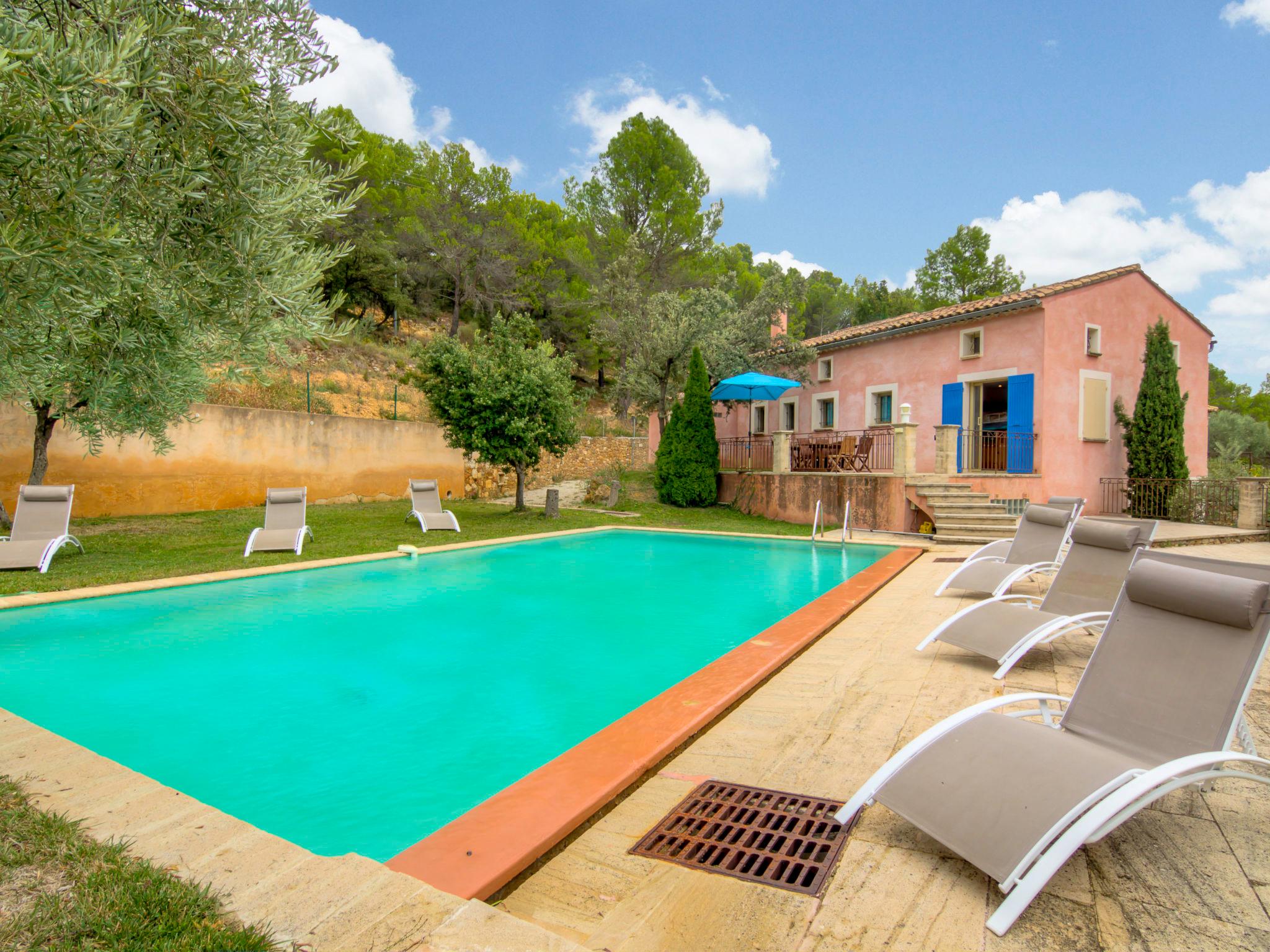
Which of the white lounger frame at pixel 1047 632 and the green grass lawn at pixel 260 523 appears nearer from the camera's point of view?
the white lounger frame at pixel 1047 632

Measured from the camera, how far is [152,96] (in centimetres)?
334

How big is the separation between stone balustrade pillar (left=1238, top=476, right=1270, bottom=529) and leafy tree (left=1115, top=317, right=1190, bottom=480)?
168 cm

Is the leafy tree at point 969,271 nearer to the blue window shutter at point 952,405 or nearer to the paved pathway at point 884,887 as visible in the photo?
the blue window shutter at point 952,405

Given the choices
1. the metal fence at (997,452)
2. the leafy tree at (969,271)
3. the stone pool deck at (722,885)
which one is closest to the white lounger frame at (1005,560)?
the stone pool deck at (722,885)

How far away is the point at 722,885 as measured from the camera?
228 centimetres

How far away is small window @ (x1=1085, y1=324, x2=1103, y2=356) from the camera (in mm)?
15594

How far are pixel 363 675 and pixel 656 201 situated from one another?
27.3 metres

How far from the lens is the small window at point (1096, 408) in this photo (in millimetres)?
15398

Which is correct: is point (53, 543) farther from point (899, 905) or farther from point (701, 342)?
point (701, 342)

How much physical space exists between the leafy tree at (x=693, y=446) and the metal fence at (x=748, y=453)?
5.53 feet

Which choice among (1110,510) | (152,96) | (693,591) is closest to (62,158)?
(152,96)

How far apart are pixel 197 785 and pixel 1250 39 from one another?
2456 cm

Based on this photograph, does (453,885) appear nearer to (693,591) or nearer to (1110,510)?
(693,591)

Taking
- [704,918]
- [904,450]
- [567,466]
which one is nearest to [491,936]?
[704,918]
